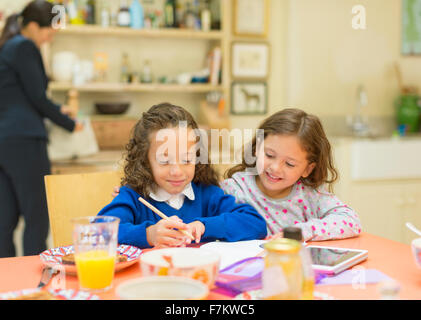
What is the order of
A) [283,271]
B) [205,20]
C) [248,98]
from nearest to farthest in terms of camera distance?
1. [283,271]
2. [205,20]
3. [248,98]

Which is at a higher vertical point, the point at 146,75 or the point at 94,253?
the point at 146,75

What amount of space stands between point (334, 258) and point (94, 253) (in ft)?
1.53

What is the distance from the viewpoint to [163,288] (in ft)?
2.43

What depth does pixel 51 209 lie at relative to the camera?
Answer: 4.43 ft

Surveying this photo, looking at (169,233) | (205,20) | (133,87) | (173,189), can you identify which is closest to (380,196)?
(205,20)

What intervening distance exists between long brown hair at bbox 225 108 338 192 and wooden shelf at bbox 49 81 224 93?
1797mm

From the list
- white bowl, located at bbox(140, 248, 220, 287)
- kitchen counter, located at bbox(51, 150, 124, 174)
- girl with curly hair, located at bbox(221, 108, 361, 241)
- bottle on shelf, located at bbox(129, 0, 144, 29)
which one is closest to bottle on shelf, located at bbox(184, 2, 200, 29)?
bottle on shelf, located at bbox(129, 0, 144, 29)

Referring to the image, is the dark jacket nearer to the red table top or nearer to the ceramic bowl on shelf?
the ceramic bowl on shelf

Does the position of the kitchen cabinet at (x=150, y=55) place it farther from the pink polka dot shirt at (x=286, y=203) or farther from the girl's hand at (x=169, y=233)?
the girl's hand at (x=169, y=233)

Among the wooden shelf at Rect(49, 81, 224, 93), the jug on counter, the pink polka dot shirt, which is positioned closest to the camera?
the pink polka dot shirt

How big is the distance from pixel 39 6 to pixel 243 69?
1.65m

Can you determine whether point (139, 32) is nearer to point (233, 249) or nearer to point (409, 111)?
point (409, 111)

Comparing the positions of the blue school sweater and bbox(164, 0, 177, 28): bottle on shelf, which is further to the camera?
bbox(164, 0, 177, 28): bottle on shelf

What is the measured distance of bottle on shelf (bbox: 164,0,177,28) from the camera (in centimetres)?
323
